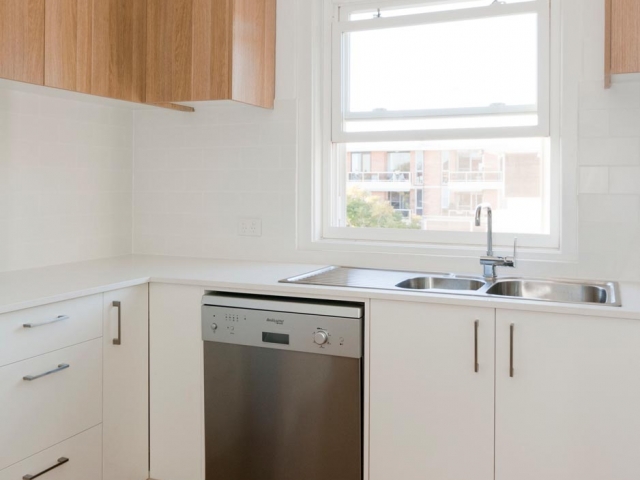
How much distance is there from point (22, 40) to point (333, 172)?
141 cm

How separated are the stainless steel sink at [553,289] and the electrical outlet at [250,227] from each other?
1.15 m

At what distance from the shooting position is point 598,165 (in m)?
2.34

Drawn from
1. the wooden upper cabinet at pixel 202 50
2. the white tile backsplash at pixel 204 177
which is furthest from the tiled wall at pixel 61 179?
the wooden upper cabinet at pixel 202 50

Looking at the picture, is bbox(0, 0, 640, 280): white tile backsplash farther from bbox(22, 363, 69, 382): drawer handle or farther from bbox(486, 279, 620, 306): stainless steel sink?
bbox(22, 363, 69, 382): drawer handle

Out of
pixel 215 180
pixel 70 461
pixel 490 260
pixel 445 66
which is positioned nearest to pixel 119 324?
pixel 70 461

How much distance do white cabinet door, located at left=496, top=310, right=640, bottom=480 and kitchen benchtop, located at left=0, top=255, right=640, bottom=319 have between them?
38 millimetres

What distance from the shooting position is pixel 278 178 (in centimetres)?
288

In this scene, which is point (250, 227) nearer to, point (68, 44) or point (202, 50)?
point (202, 50)

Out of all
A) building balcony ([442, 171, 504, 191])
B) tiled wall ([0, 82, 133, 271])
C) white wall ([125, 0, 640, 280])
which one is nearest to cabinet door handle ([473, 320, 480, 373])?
white wall ([125, 0, 640, 280])

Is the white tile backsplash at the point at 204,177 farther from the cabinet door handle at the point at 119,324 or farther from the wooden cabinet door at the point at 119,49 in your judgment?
the cabinet door handle at the point at 119,324

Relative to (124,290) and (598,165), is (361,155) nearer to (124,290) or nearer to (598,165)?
(598,165)

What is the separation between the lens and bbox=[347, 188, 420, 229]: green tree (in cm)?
280

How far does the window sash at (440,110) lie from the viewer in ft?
8.13

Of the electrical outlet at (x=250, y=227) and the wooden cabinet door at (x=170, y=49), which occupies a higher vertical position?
the wooden cabinet door at (x=170, y=49)
